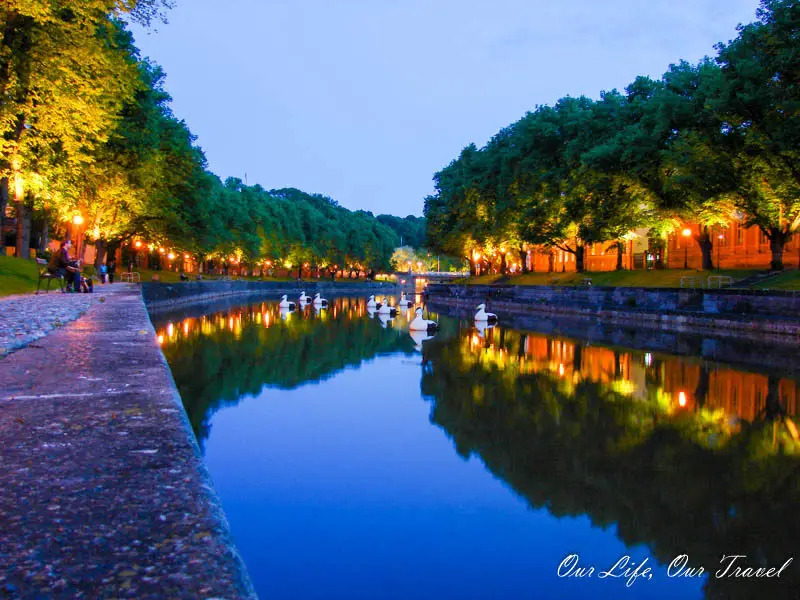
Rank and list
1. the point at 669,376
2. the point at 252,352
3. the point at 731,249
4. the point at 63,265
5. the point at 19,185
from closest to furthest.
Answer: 1. the point at 669,376
2. the point at 252,352
3. the point at 19,185
4. the point at 63,265
5. the point at 731,249

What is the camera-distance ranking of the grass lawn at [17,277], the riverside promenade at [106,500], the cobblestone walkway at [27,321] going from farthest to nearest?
the grass lawn at [17,277] → the cobblestone walkway at [27,321] → the riverside promenade at [106,500]

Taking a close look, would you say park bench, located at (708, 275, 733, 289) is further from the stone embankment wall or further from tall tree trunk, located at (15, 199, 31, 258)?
tall tree trunk, located at (15, 199, 31, 258)

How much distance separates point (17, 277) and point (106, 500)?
26765 mm

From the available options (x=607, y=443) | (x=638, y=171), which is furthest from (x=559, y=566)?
(x=638, y=171)

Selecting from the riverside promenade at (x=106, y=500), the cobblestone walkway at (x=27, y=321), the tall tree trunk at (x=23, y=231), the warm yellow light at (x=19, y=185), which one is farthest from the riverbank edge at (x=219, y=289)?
the riverside promenade at (x=106, y=500)

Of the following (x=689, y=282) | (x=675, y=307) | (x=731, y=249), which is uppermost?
(x=731, y=249)

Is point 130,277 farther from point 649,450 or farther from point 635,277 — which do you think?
point 649,450

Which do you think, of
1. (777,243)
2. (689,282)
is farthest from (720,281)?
(777,243)

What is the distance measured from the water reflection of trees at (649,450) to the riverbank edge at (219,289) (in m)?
25.3

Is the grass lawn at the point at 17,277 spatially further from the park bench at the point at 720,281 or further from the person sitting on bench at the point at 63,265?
the park bench at the point at 720,281

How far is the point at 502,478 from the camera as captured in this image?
24.4 ft

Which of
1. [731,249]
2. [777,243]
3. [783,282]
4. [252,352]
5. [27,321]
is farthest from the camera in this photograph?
[731,249]

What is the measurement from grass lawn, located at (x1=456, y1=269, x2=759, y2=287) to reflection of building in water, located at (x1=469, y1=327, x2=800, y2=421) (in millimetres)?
17912

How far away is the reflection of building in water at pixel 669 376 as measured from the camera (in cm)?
1180
